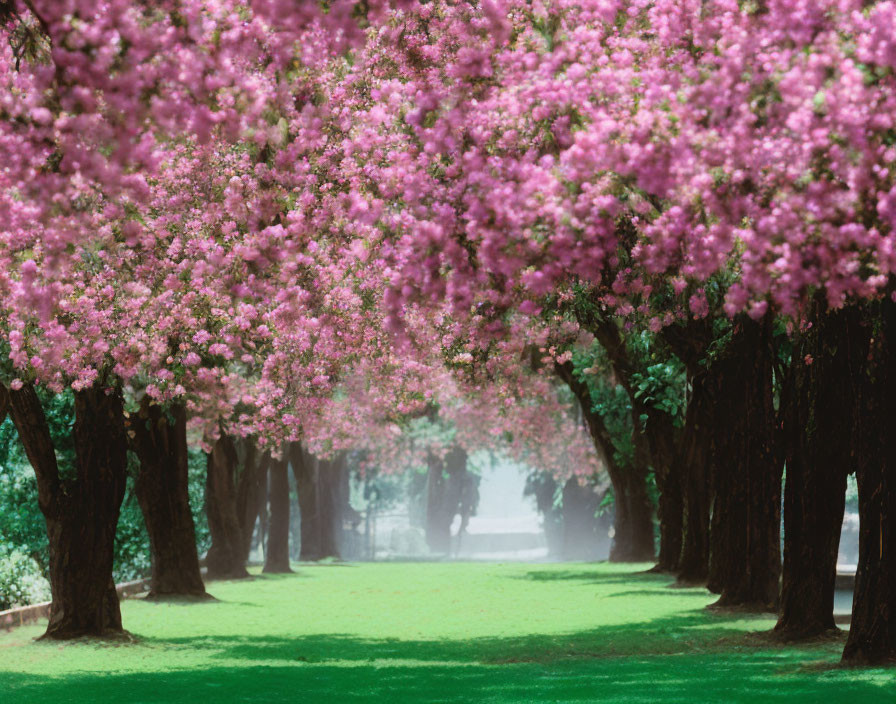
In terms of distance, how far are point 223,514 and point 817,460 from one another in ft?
81.7

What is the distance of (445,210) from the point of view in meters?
11.8

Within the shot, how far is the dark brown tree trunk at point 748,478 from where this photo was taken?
2139cm

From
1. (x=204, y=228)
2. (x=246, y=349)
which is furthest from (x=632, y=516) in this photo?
(x=204, y=228)

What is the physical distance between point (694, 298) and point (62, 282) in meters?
9.34

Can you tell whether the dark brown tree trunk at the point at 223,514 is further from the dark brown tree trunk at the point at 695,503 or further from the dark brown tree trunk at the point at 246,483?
the dark brown tree trunk at the point at 695,503

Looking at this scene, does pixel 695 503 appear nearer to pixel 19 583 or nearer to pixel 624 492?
pixel 624 492

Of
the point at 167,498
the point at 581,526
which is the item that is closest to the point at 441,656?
the point at 167,498

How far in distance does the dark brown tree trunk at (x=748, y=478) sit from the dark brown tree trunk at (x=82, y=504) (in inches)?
384

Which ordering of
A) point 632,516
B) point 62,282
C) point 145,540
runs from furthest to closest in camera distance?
1. point 632,516
2. point 145,540
3. point 62,282

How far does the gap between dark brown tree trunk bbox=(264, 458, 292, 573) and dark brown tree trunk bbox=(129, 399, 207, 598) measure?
16.3 meters

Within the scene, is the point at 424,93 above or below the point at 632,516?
above

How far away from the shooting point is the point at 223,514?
128 ft

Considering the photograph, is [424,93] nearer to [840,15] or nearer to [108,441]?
[840,15]

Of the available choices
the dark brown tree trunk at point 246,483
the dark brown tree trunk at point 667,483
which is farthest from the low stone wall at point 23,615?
the dark brown tree trunk at point 246,483
